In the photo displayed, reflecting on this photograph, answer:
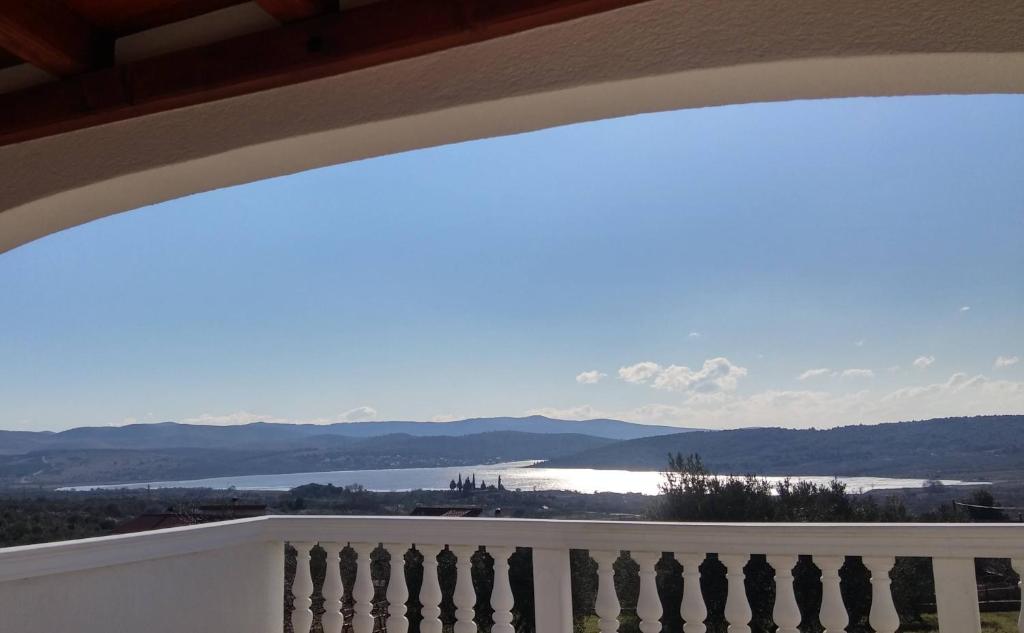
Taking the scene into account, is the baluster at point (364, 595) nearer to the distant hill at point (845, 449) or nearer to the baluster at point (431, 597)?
the baluster at point (431, 597)

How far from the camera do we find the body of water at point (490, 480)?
5.18 m

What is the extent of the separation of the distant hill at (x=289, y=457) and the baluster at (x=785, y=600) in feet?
13.7

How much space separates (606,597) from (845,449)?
527cm

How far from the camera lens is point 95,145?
A: 6.38 feet

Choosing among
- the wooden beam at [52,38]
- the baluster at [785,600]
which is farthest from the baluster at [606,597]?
the wooden beam at [52,38]

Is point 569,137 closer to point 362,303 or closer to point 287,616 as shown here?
point 362,303

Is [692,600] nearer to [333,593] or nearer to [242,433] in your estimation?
[333,593]

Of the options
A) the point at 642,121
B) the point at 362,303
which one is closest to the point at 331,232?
the point at 362,303

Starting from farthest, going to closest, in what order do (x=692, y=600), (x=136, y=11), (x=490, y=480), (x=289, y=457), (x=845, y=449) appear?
(x=289, y=457)
(x=845, y=449)
(x=490, y=480)
(x=692, y=600)
(x=136, y=11)

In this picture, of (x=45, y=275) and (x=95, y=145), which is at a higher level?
(x=45, y=275)

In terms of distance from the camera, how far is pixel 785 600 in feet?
6.38

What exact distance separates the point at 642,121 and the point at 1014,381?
17.7 feet

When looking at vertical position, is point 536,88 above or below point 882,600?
above

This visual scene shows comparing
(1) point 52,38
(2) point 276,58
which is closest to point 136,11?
(1) point 52,38
